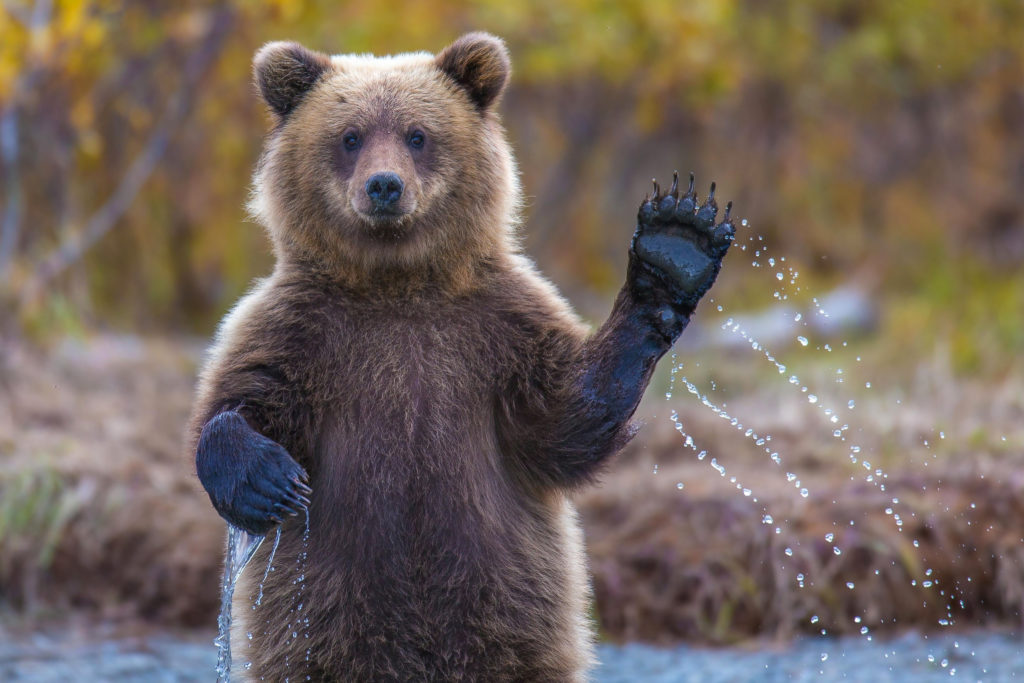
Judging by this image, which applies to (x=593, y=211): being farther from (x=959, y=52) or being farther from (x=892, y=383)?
(x=892, y=383)

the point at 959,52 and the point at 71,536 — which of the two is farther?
the point at 959,52

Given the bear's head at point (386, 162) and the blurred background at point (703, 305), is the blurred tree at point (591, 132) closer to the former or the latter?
the blurred background at point (703, 305)

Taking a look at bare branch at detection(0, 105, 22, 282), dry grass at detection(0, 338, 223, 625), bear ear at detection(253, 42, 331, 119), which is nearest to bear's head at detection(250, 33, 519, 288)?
bear ear at detection(253, 42, 331, 119)

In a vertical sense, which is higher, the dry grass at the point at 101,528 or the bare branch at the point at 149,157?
the bare branch at the point at 149,157

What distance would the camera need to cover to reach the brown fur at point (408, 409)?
3.70m

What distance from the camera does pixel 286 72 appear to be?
13.2 feet

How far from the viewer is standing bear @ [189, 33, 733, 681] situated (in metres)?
3.68

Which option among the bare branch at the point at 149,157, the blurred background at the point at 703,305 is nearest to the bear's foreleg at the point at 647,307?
the blurred background at the point at 703,305

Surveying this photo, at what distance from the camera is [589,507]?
688 centimetres

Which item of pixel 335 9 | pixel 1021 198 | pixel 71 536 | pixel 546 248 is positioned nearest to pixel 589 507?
pixel 71 536

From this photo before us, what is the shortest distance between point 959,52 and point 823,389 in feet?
15.2

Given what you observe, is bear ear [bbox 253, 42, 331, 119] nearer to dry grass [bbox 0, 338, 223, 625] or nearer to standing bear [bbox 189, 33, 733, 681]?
standing bear [bbox 189, 33, 733, 681]

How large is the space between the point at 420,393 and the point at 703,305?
8060mm

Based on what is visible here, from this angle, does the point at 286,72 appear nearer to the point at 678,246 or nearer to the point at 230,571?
the point at 678,246
